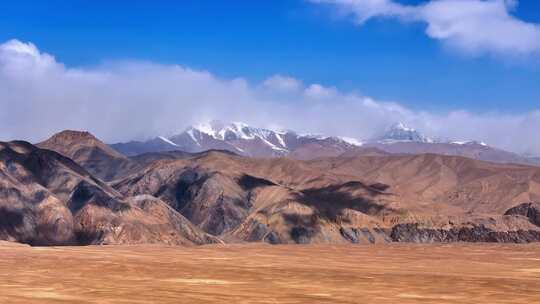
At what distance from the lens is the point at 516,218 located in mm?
189250

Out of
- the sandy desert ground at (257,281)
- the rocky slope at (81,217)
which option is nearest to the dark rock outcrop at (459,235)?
the rocky slope at (81,217)

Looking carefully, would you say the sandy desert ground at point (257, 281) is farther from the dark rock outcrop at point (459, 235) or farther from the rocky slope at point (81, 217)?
the dark rock outcrop at point (459, 235)

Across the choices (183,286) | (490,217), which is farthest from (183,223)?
(183,286)

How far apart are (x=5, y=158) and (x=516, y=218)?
11809cm

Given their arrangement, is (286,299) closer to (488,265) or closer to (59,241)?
(488,265)

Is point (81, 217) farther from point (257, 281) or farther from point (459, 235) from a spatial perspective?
point (257, 281)

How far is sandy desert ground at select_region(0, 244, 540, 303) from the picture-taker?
46.8 m

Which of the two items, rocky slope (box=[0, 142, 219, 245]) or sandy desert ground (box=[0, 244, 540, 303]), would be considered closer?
sandy desert ground (box=[0, 244, 540, 303])

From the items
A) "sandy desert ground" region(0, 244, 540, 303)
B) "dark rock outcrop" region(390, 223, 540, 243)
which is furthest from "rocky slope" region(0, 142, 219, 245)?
"sandy desert ground" region(0, 244, 540, 303)

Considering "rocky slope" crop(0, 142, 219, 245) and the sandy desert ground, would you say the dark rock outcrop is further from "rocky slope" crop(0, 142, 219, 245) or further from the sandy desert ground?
the sandy desert ground

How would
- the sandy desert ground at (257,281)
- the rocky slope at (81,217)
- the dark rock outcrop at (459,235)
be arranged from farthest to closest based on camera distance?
the dark rock outcrop at (459,235) < the rocky slope at (81,217) < the sandy desert ground at (257,281)

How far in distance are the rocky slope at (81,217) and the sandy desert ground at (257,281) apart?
216ft

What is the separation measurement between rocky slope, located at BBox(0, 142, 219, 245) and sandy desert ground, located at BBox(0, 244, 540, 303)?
6578cm

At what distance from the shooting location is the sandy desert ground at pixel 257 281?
46812 mm
